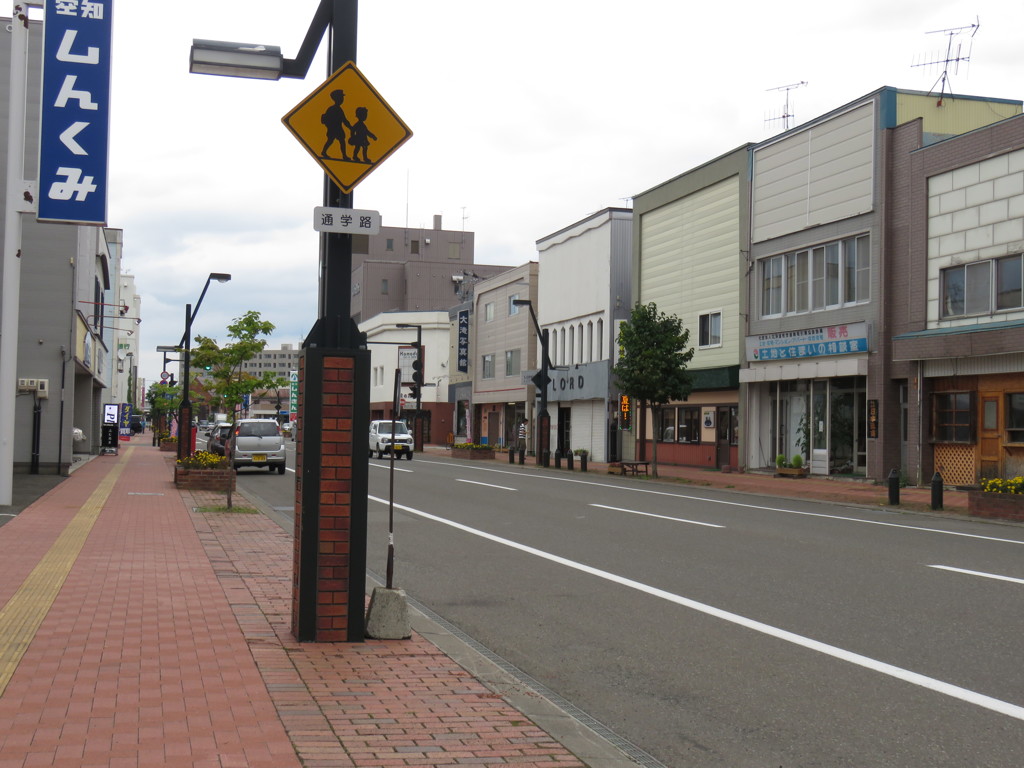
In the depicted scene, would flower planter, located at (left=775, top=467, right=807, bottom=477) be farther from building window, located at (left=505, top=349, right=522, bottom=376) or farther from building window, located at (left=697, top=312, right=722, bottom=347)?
building window, located at (left=505, top=349, right=522, bottom=376)

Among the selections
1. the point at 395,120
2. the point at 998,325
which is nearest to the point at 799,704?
the point at 395,120

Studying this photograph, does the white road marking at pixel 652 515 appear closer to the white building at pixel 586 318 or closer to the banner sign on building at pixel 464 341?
the white building at pixel 586 318

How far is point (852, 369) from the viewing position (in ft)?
94.3

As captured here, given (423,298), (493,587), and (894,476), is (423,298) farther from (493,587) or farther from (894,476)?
(493,587)

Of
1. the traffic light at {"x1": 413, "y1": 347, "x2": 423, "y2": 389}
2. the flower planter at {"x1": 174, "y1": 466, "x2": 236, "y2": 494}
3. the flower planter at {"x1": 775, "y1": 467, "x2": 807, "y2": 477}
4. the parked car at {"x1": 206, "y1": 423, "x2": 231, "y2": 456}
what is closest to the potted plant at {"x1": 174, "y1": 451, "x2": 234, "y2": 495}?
the flower planter at {"x1": 174, "y1": 466, "x2": 236, "y2": 494}

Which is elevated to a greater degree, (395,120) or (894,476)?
(395,120)

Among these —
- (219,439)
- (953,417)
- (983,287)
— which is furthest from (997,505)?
(219,439)

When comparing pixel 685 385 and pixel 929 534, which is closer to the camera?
pixel 929 534

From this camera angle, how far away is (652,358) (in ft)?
109

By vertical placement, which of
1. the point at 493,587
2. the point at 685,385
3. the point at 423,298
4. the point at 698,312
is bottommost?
the point at 493,587

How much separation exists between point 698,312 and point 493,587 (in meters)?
29.4

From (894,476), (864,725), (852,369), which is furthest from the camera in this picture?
(852,369)

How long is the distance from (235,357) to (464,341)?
125ft

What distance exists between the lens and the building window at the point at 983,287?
943 inches
